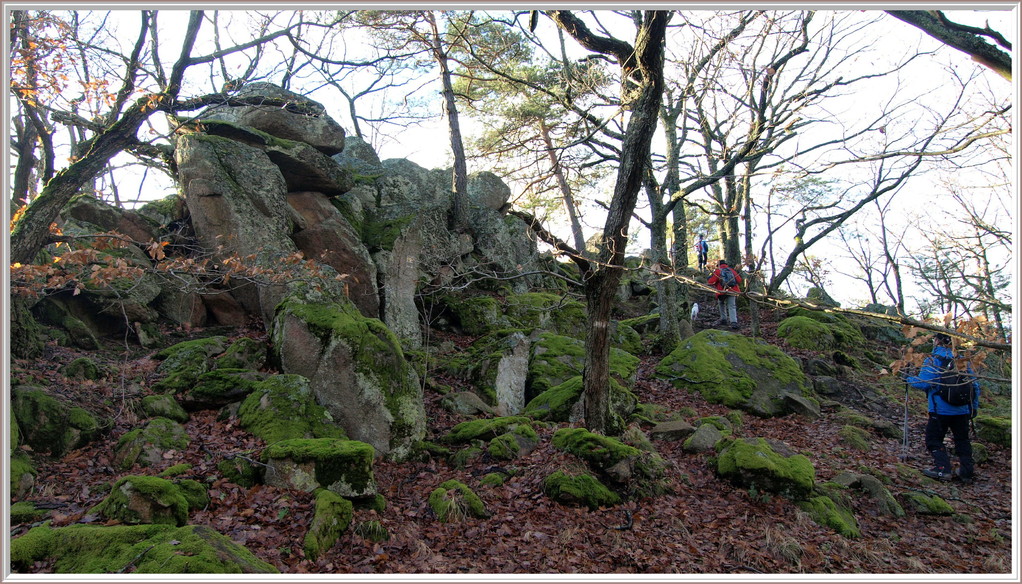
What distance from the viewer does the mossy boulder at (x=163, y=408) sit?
6461 mm

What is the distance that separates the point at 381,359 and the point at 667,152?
10.6 m

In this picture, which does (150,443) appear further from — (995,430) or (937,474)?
(995,430)

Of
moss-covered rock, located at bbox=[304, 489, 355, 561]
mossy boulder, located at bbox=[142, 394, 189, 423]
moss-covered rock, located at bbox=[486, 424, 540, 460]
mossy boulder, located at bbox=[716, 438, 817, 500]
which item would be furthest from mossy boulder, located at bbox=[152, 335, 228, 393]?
mossy boulder, located at bbox=[716, 438, 817, 500]

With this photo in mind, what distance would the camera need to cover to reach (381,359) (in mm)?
7488

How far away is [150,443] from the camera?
5.79m

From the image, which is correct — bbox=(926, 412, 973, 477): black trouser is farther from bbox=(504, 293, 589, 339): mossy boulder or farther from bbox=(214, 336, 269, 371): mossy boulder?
bbox=(214, 336, 269, 371): mossy boulder

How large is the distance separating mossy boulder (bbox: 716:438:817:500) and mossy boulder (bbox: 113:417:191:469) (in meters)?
6.62

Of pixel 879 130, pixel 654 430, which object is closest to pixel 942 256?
pixel 879 130

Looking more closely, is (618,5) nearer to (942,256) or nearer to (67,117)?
(67,117)

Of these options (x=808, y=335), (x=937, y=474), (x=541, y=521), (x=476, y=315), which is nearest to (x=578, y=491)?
(x=541, y=521)

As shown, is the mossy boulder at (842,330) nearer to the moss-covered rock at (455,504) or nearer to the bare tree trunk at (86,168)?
the moss-covered rock at (455,504)

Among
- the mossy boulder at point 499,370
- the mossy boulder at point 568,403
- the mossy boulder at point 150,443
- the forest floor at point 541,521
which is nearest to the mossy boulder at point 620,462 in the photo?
the forest floor at point 541,521

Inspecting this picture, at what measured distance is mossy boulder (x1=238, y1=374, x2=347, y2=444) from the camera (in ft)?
21.1

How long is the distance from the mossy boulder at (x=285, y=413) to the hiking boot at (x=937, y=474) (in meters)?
8.36
